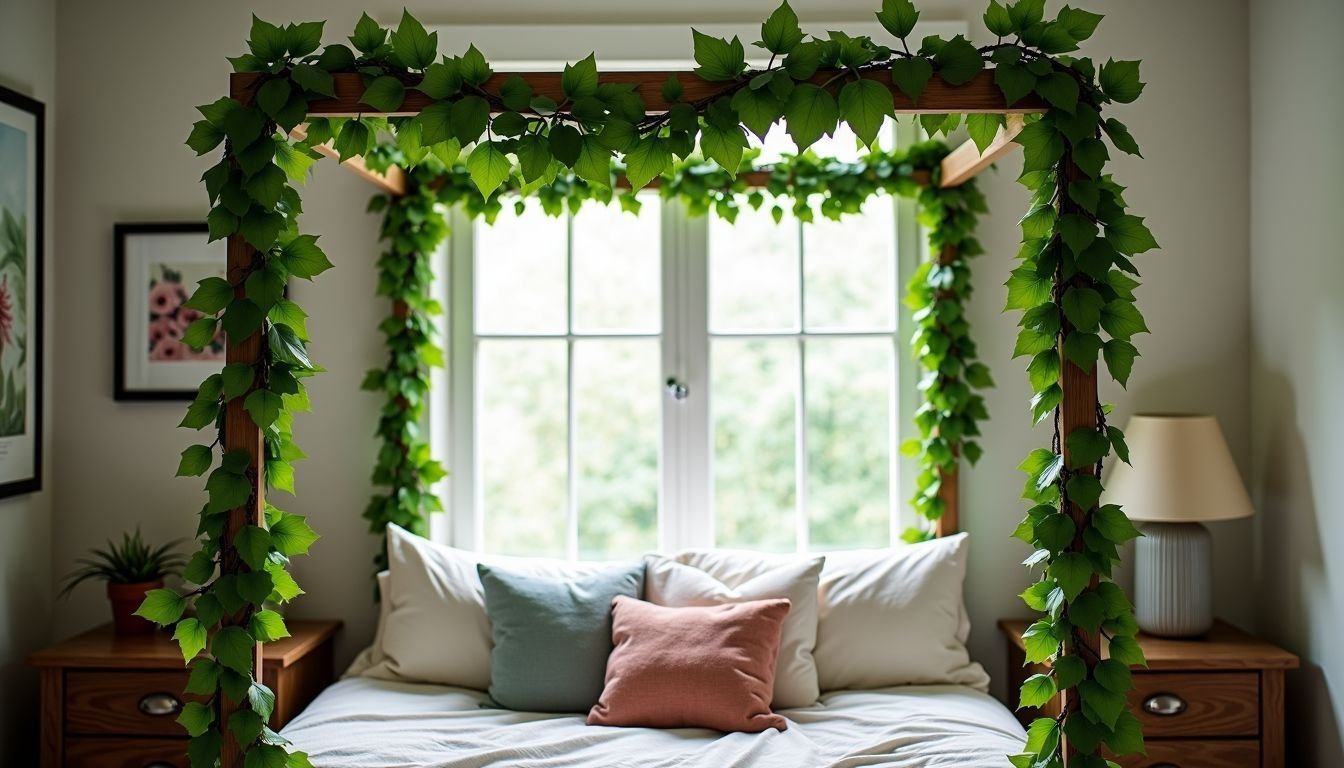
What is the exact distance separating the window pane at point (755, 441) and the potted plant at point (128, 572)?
1.79 meters

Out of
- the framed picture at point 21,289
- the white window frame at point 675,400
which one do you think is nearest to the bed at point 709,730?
the white window frame at point 675,400

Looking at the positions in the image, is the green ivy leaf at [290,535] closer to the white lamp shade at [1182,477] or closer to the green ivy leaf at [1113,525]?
the green ivy leaf at [1113,525]

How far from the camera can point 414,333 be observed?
3529 mm

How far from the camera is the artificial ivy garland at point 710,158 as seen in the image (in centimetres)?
210

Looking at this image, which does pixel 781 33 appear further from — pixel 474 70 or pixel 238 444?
pixel 238 444

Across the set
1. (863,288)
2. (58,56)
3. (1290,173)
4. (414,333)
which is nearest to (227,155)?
(414,333)

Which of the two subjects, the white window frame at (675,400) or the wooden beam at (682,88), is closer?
the wooden beam at (682,88)

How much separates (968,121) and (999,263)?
131 cm

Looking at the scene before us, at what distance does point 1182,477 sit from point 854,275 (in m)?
1.22

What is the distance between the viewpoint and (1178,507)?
10.1 ft

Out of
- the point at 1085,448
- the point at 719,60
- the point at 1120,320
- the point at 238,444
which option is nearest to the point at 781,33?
the point at 719,60

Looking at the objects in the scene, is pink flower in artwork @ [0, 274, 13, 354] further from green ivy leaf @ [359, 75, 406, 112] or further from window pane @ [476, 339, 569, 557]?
green ivy leaf @ [359, 75, 406, 112]

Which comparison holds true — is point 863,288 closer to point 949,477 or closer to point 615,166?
point 949,477

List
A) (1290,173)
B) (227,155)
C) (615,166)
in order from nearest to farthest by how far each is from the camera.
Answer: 1. (227,155)
2. (1290,173)
3. (615,166)
